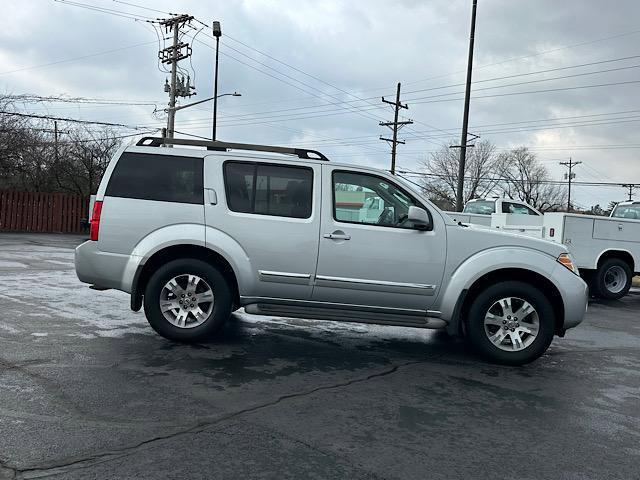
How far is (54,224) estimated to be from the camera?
28.9m

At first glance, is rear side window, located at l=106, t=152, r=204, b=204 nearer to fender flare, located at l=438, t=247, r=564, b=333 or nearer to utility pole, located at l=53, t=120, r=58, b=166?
fender flare, located at l=438, t=247, r=564, b=333

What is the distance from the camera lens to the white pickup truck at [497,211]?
45.3ft

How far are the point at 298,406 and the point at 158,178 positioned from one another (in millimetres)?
3016

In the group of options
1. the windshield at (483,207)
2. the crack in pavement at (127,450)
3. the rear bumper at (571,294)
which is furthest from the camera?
the windshield at (483,207)

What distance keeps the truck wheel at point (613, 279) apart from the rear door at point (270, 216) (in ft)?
28.3

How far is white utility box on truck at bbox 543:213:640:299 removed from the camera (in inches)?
454

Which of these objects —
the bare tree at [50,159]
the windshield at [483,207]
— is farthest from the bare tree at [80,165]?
the windshield at [483,207]

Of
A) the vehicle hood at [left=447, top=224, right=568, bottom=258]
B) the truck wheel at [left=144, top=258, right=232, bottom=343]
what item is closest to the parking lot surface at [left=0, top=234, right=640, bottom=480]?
the truck wheel at [left=144, top=258, right=232, bottom=343]

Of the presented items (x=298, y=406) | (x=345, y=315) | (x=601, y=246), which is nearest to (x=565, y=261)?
(x=345, y=315)

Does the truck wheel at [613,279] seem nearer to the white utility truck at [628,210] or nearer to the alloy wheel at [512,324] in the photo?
the white utility truck at [628,210]

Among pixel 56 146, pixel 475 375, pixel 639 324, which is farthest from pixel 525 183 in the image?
pixel 475 375

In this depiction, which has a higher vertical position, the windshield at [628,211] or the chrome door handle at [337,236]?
the windshield at [628,211]

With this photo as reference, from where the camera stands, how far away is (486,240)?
5773 mm

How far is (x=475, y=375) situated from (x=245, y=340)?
2.54 m
